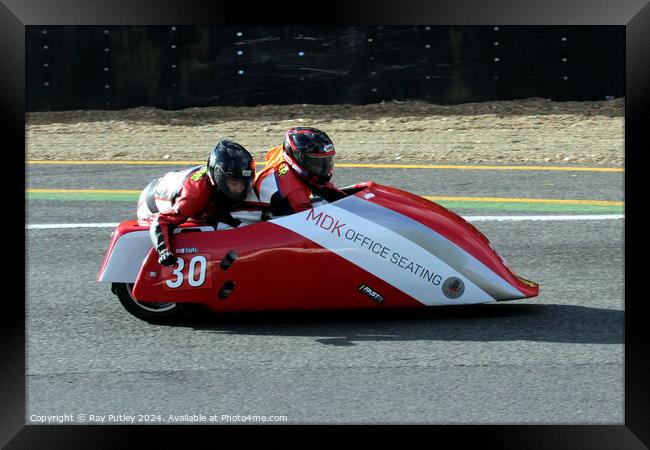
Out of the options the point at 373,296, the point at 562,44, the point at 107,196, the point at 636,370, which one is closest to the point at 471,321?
the point at 373,296

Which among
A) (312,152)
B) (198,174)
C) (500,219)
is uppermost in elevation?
(312,152)

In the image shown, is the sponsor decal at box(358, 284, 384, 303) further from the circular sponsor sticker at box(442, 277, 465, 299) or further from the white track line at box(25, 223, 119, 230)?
the white track line at box(25, 223, 119, 230)

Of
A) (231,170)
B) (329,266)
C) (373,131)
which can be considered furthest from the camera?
(373,131)

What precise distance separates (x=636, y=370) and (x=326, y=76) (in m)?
9.67

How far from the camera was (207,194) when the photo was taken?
21.0 feet

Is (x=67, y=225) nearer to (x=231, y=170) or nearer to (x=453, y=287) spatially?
(x=231, y=170)

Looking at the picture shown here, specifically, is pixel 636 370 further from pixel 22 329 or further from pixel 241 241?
pixel 241 241

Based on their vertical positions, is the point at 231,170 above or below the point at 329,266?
above

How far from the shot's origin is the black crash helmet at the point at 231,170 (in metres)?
6.21

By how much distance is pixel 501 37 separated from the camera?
13016 millimetres

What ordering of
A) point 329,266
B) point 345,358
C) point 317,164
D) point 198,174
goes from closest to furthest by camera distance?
1. point 345,358
2. point 329,266
3. point 198,174
4. point 317,164

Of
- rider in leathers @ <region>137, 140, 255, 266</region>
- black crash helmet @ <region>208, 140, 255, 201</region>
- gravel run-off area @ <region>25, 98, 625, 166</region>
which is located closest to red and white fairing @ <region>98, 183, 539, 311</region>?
rider in leathers @ <region>137, 140, 255, 266</region>

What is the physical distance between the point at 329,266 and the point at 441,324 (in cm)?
77

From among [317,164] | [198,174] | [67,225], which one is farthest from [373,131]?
[198,174]
